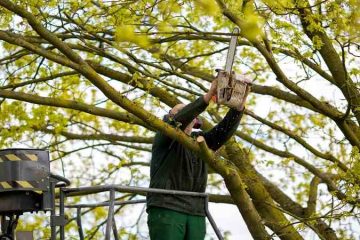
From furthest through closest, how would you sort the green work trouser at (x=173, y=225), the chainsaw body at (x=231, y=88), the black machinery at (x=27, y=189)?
the green work trouser at (x=173, y=225)
the chainsaw body at (x=231, y=88)
the black machinery at (x=27, y=189)

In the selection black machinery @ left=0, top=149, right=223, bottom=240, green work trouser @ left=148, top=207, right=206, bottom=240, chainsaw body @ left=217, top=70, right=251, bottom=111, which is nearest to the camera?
black machinery @ left=0, top=149, right=223, bottom=240

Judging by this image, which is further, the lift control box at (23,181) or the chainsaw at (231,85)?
the chainsaw at (231,85)

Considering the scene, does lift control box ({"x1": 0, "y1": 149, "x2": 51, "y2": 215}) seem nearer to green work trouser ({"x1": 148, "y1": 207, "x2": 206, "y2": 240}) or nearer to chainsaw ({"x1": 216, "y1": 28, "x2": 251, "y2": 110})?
green work trouser ({"x1": 148, "y1": 207, "x2": 206, "y2": 240})

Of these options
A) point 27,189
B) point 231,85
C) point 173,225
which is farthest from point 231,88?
point 27,189

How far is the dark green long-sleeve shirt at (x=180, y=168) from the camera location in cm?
757

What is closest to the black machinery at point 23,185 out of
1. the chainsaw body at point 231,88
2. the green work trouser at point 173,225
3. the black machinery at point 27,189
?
the black machinery at point 27,189

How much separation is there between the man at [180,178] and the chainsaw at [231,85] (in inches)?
3.0

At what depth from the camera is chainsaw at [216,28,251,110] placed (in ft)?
23.9

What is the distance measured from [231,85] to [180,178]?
2.84 feet

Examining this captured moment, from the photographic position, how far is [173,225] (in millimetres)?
7508

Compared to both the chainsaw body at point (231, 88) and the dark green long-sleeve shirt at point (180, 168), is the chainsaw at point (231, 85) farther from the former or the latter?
the dark green long-sleeve shirt at point (180, 168)

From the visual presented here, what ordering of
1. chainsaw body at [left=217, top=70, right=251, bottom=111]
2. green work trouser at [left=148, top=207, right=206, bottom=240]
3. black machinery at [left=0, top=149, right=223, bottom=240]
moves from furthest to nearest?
green work trouser at [left=148, top=207, right=206, bottom=240] → chainsaw body at [left=217, top=70, right=251, bottom=111] → black machinery at [left=0, top=149, right=223, bottom=240]

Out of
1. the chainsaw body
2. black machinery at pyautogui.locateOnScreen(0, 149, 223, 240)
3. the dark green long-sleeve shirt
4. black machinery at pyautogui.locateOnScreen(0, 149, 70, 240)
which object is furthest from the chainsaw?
black machinery at pyautogui.locateOnScreen(0, 149, 70, 240)

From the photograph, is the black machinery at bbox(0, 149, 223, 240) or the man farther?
the man
